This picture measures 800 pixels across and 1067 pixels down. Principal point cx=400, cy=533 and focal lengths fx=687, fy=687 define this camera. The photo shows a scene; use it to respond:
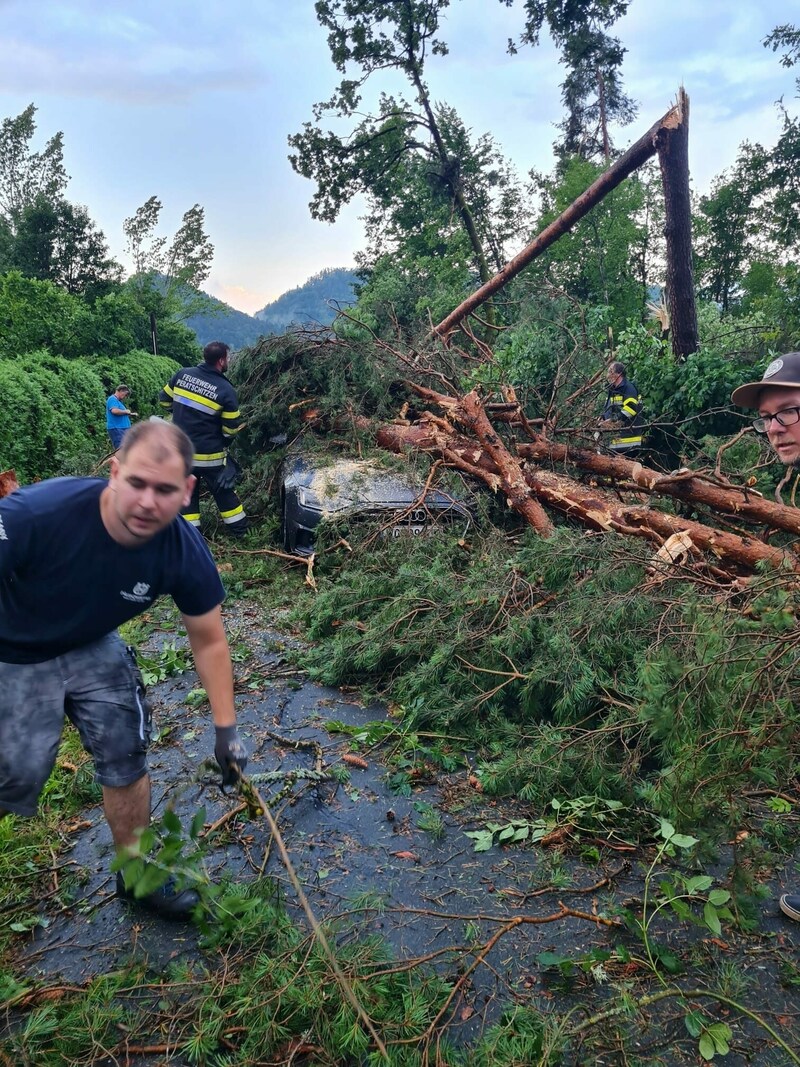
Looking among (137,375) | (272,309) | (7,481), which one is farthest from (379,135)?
(272,309)

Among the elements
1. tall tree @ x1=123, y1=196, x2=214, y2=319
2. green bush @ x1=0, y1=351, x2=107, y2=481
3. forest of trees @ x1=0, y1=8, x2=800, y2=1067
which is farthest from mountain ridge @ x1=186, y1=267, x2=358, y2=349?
forest of trees @ x1=0, y1=8, x2=800, y2=1067

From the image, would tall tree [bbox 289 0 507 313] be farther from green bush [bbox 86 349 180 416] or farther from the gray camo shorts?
the gray camo shorts

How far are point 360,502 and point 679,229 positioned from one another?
15.0ft

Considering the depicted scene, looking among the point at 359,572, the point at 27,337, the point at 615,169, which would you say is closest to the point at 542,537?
the point at 359,572

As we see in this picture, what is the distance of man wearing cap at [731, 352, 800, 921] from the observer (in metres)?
2.23

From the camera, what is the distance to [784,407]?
7.43 ft

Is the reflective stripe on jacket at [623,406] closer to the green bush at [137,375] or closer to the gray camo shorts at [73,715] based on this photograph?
the gray camo shorts at [73,715]

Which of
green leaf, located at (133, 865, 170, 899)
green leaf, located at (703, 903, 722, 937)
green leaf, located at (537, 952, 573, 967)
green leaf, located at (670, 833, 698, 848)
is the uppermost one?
green leaf, located at (133, 865, 170, 899)

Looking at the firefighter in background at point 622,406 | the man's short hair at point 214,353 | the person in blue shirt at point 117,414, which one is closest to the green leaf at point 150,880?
the man's short hair at point 214,353

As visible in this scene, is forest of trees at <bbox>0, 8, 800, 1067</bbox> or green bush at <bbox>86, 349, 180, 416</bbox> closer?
forest of trees at <bbox>0, 8, 800, 1067</bbox>

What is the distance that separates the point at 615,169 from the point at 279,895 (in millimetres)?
6959

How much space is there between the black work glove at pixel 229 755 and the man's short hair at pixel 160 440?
86cm

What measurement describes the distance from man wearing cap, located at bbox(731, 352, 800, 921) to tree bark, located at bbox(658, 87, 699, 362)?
5219mm

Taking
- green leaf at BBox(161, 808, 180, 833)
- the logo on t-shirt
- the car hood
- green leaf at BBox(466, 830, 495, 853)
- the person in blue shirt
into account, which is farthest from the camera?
the person in blue shirt
